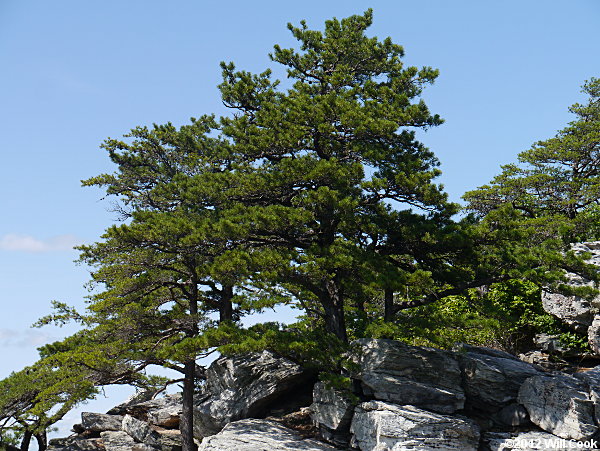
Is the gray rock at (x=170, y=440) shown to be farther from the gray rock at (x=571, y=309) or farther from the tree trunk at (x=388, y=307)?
the gray rock at (x=571, y=309)

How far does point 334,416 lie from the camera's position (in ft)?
53.7

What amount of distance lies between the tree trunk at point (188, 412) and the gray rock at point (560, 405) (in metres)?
10.3

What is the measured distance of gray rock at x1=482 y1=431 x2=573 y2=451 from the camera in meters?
15.1

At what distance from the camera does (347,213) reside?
16828 mm

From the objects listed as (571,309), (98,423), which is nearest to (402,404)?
(571,309)

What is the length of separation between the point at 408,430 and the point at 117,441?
37.8 ft

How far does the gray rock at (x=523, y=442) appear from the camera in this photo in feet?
49.7

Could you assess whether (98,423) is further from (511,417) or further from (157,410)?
(511,417)

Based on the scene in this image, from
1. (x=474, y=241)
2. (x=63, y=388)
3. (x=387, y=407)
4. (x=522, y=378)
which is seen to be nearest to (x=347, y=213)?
(x=474, y=241)

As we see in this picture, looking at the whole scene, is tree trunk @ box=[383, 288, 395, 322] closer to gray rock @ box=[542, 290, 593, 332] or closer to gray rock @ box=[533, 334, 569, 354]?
gray rock @ box=[542, 290, 593, 332]

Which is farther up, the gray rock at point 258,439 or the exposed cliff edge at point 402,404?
the exposed cliff edge at point 402,404

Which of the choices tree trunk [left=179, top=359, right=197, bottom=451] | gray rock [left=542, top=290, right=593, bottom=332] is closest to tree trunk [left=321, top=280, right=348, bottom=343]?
tree trunk [left=179, top=359, right=197, bottom=451]

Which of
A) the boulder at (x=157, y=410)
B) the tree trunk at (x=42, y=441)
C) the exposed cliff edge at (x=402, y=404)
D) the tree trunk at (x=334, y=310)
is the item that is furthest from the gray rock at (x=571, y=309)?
the tree trunk at (x=42, y=441)

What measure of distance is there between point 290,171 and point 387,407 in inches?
284
